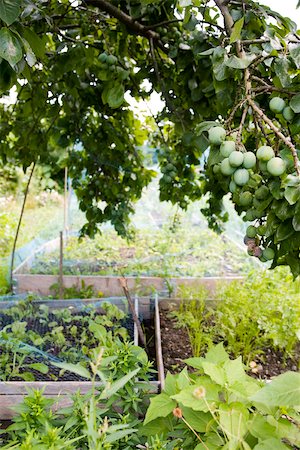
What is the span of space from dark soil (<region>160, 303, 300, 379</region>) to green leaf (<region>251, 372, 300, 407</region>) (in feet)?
4.69

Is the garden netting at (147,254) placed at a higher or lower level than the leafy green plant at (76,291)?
higher

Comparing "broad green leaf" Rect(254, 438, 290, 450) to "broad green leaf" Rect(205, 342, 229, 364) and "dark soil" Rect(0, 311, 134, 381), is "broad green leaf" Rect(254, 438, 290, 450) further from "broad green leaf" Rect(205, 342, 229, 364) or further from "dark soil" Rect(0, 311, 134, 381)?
"dark soil" Rect(0, 311, 134, 381)

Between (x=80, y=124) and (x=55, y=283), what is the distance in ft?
4.53

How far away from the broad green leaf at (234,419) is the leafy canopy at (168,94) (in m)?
0.33

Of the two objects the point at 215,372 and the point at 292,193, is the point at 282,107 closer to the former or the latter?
the point at 292,193

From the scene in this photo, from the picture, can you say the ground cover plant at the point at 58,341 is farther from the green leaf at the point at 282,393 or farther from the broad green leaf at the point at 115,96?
the broad green leaf at the point at 115,96

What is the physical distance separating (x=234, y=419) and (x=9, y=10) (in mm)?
972

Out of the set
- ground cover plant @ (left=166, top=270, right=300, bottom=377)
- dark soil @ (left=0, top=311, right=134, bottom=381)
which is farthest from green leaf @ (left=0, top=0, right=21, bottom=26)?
ground cover plant @ (left=166, top=270, right=300, bottom=377)

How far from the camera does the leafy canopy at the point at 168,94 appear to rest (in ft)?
3.43

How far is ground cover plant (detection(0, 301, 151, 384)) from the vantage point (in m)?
1.52

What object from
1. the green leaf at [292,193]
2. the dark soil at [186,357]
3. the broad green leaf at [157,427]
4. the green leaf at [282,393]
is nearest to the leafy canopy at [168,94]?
the green leaf at [292,193]

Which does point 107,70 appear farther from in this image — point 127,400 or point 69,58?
point 127,400

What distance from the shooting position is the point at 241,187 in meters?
1.05

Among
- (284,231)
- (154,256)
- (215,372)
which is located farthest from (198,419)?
(154,256)
